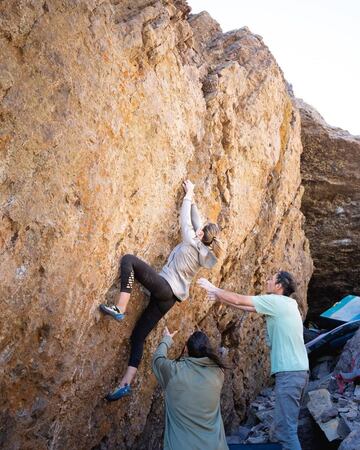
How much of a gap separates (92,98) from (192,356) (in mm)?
2935

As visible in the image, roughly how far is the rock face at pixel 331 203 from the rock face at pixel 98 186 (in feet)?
12.8

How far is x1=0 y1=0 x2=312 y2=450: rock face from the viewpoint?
452 centimetres

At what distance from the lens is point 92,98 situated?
514 cm

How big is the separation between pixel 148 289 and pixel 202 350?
4.22 feet

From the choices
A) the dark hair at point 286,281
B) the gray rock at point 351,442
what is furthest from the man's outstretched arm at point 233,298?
the gray rock at point 351,442

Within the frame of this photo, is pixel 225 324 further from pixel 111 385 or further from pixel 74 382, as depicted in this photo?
pixel 74 382

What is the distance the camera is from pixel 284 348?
5.68 m

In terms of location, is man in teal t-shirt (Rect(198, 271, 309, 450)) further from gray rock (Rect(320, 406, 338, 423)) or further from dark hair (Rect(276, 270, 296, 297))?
gray rock (Rect(320, 406, 338, 423))

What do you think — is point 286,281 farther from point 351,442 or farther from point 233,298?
point 351,442

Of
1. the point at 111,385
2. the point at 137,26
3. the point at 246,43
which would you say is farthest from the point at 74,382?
the point at 246,43

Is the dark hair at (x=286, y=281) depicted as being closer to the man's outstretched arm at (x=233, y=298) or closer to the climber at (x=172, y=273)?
the man's outstretched arm at (x=233, y=298)

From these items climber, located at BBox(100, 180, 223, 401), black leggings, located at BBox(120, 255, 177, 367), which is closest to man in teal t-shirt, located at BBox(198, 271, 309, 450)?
climber, located at BBox(100, 180, 223, 401)

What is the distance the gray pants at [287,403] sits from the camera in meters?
5.34

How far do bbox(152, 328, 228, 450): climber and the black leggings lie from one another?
0.98m
